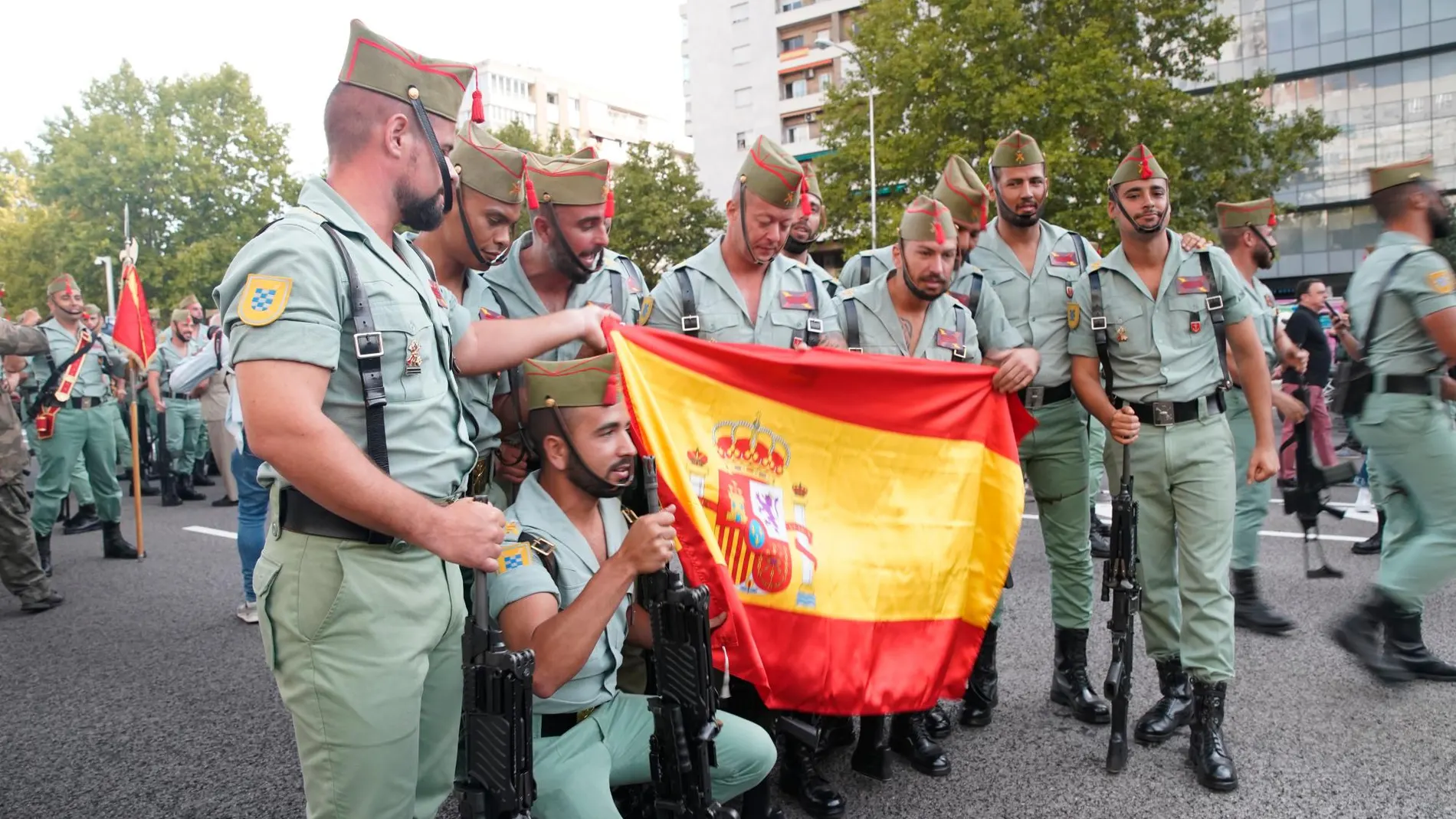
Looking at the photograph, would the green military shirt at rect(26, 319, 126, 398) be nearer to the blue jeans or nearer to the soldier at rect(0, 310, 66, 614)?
the soldier at rect(0, 310, 66, 614)

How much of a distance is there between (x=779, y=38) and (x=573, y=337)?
52.4 metres

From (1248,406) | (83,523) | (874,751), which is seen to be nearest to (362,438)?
(874,751)

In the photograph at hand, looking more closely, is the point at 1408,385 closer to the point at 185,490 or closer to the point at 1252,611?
the point at 1252,611

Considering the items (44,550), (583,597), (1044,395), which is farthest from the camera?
(44,550)

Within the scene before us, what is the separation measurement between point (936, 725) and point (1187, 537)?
1297mm

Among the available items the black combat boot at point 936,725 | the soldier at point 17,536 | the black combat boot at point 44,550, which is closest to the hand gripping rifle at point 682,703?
the black combat boot at point 936,725

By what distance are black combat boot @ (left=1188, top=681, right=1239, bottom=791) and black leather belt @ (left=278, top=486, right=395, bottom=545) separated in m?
3.10

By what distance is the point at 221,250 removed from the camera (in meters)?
40.7

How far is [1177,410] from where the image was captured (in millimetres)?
4332

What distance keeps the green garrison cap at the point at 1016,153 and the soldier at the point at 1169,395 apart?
0.57 metres

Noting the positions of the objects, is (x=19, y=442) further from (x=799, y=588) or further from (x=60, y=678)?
(x=799, y=588)

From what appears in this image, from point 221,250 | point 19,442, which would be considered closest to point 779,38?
point 221,250

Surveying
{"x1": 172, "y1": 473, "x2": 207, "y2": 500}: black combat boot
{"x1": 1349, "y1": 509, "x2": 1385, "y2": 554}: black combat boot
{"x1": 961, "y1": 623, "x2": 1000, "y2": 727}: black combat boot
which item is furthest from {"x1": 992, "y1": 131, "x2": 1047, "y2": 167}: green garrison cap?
{"x1": 172, "y1": 473, "x2": 207, "y2": 500}: black combat boot

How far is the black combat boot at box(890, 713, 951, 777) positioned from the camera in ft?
12.9
